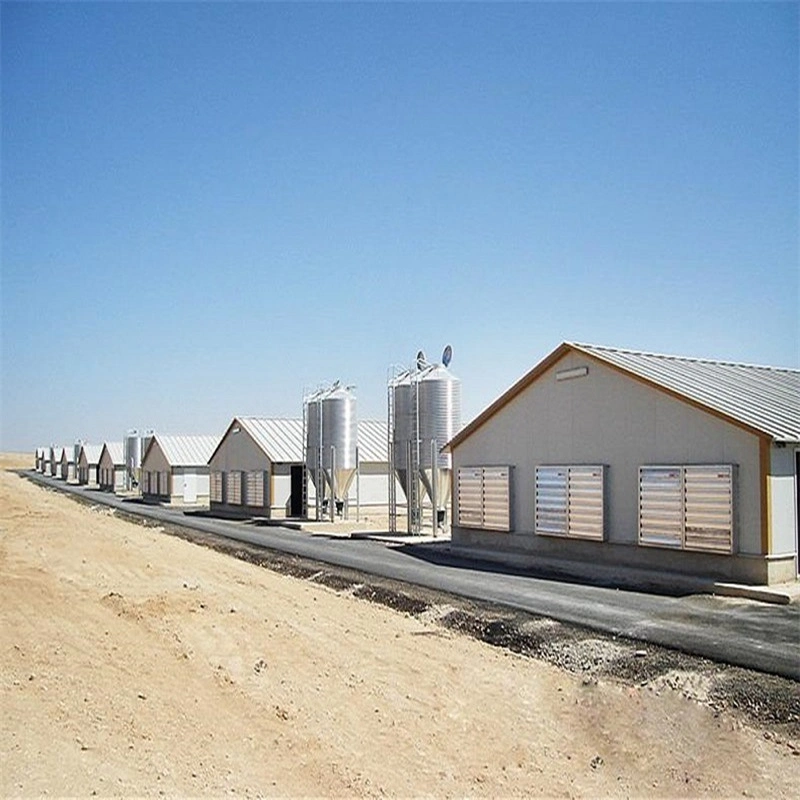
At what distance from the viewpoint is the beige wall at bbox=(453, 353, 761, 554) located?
16.0 metres

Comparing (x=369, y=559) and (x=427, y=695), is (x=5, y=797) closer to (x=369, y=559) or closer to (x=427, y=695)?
(x=427, y=695)

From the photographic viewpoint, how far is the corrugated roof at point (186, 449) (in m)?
53.8

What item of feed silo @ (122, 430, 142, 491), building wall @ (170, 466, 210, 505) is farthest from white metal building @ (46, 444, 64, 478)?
building wall @ (170, 466, 210, 505)

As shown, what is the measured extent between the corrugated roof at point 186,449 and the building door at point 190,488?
0.83 meters

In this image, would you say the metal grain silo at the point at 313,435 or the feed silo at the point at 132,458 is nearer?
A: the metal grain silo at the point at 313,435

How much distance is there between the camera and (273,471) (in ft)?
124

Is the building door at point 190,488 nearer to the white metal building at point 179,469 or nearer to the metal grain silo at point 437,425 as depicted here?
the white metal building at point 179,469

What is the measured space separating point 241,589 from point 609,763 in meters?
9.44

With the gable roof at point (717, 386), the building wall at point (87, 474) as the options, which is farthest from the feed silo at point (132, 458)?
the gable roof at point (717, 386)

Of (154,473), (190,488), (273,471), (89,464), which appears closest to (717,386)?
(273,471)

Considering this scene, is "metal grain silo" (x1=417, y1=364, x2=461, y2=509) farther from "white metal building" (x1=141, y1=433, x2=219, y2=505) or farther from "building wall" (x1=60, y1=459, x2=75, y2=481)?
"building wall" (x1=60, y1=459, x2=75, y2=481)

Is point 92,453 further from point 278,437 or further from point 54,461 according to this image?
point 278,437

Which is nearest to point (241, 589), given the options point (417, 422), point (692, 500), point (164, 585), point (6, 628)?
point (164, 585)

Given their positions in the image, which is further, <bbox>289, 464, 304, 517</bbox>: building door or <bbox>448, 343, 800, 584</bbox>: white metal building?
<bbox>289, 464, 304, 517</bbox>: building door
